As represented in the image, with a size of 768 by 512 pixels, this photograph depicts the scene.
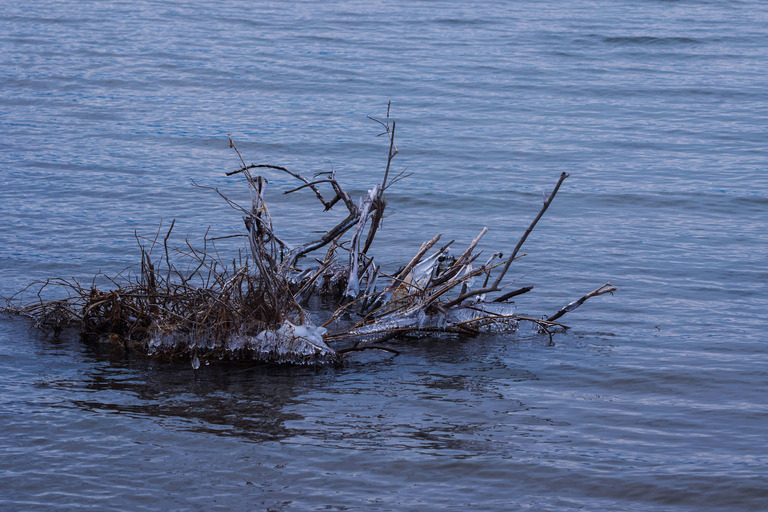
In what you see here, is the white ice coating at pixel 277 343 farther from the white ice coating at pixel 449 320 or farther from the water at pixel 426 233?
the white ice coating at pixel 449 320

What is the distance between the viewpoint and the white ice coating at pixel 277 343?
6926mm

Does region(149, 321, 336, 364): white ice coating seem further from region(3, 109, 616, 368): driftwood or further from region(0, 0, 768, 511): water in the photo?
region(0, 0, 768, 511): water

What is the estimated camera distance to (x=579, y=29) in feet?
84.4

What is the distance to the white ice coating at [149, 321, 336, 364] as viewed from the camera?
6.93m

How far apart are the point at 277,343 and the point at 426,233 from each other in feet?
15.9

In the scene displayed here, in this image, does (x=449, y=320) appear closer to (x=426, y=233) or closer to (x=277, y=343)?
(x=277, y=343)

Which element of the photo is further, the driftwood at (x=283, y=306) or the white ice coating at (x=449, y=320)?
the white ice coating at (x=449, y=320)

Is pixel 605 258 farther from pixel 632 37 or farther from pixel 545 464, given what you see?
pixel 632 37

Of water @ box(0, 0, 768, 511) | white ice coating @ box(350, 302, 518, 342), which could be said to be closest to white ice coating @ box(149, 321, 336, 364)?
water @ box(0, 0, 768, 511)

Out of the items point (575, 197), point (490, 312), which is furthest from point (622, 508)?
point (575, 197)

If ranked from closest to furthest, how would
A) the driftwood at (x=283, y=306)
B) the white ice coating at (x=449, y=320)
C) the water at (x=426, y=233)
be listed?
the water at (x=426, y=233) → the driftwood at (x=283, y=306) → the white ice coating at (x=449, y=320)

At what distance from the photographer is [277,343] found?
6.94 m

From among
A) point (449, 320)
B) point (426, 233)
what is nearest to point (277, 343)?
point (449, 320)

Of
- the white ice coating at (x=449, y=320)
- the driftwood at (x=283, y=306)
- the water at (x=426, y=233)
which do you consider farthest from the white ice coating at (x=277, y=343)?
the white ice coating at (x=449, y=320)
